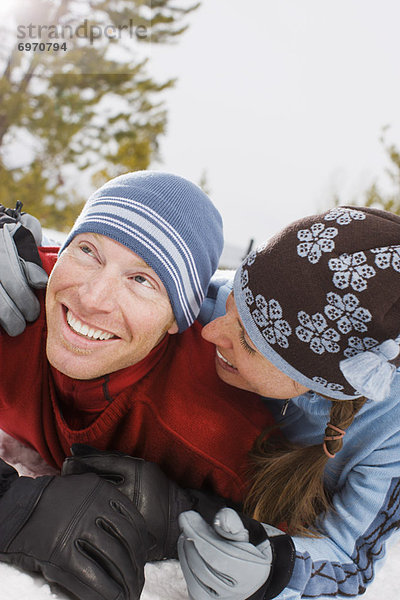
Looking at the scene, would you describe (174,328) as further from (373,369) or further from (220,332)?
(373,369)

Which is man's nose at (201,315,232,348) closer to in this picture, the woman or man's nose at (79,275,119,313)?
the woman

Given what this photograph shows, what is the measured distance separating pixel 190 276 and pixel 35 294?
0.45 meters

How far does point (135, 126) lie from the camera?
13219 mm

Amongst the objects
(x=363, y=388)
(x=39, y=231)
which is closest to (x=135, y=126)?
(x=39, y=231)

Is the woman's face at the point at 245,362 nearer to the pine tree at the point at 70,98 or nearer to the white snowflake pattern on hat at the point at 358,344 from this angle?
the white snowflake pattern on hat at the point at 358,344

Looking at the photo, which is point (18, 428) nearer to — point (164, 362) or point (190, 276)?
point (164, 362)

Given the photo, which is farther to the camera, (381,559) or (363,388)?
(381,559)

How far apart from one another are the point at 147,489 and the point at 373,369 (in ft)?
1.82

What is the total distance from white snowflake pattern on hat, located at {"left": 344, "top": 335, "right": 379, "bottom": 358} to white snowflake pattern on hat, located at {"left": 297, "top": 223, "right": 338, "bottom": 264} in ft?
0.63

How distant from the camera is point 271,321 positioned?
4.31 ft

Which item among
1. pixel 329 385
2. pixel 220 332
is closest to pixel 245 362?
pixel 220 332

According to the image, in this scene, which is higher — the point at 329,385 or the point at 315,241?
the point at 315,241

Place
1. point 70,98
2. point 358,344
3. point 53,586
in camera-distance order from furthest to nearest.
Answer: point 70,98 → point 358,344 → point 53,586

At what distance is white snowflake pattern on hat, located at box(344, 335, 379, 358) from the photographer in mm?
1227
